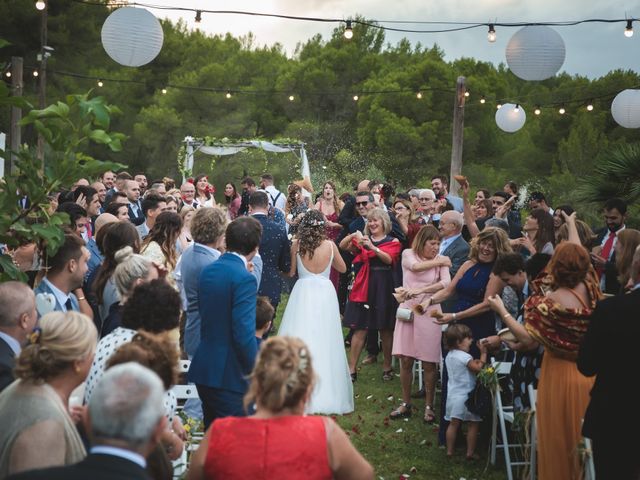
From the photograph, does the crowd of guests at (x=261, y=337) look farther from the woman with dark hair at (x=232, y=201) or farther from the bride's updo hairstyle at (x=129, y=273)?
the woman with dark hair at (x=232, y=201)

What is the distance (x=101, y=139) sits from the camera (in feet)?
10.6

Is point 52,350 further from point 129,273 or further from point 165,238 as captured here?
point 165,238

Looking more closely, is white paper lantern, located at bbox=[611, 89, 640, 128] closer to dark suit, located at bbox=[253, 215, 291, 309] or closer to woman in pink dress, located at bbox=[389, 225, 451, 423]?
woman in pink dress, located at bbox=[389, 225, 451, 423]

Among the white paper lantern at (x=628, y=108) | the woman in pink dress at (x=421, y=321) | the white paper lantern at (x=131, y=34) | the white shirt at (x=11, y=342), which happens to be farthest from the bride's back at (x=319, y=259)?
the white paper lantern at (x=628, y=108)

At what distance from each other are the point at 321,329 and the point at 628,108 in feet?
22.0

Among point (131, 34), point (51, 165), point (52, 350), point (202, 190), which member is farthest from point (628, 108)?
point (52, 350)

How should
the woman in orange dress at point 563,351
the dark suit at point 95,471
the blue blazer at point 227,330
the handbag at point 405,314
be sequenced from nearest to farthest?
the dark suit at point 95,471, the blue blazer at point 227,330, the woman in orange dress at point 563,351, the handbag at point 405,314

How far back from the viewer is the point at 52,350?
2.55m

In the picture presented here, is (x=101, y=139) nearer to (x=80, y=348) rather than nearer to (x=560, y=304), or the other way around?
(x=80, y=348)

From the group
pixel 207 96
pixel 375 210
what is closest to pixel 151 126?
pixel 207 96

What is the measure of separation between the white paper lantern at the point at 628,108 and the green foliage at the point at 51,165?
9.57 m

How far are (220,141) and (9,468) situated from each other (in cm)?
1801

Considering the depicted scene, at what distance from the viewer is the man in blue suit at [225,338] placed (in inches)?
162

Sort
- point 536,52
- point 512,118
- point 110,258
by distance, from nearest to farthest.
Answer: point 110,258, point 536,52, point 512,118
